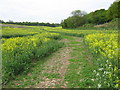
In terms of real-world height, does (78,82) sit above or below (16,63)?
below

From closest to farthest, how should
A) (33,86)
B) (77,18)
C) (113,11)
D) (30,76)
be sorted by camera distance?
1. (33,86)
2. (30,76)
3. (113,11)
4. (77,18)

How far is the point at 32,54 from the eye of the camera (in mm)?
7668

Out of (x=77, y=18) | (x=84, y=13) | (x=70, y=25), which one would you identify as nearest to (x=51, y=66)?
(x=70, y=25)

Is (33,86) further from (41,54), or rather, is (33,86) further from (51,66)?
(41,54)

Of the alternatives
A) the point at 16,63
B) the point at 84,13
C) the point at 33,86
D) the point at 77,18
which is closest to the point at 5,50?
the point at 16,63

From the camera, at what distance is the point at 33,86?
188 inches

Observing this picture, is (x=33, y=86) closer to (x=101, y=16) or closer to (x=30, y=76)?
(x=30, y=76)

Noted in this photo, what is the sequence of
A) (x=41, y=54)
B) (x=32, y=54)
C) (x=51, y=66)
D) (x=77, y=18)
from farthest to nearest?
(x=77, y=18) → (x=41, y=54) → (x=32, y=54) → (x=51, y=66)

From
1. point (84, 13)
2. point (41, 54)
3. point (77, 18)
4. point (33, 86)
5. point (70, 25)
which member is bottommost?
point (33, 86)

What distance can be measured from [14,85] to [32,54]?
121 inches

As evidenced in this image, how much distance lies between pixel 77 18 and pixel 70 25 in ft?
25.1

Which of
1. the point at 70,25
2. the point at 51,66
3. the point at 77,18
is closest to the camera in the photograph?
the point at 51,66

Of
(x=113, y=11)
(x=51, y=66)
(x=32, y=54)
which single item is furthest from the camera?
(x=113, y=11)

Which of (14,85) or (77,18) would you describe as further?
(77,18)
